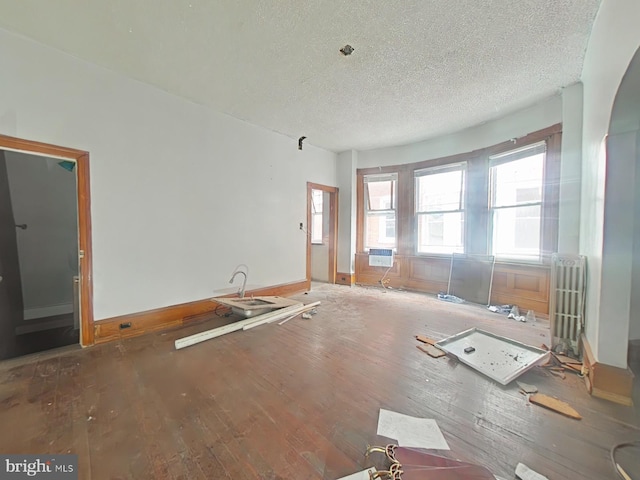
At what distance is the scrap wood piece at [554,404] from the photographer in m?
1.68

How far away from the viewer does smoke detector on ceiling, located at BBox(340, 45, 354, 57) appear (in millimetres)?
2414

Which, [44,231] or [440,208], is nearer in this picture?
[44,231]

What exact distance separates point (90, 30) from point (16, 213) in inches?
129

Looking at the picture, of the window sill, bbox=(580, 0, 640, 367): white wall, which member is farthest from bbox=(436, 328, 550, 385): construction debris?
the window sill

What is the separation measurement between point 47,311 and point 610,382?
6.91 m

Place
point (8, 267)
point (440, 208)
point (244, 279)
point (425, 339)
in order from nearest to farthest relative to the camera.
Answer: point (425, 339), point (8, 267), point (244, 279), point (440, 208)

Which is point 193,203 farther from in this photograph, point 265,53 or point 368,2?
point 368,2

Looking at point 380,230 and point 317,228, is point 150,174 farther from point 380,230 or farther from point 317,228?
point 380,230

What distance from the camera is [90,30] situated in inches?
87.0

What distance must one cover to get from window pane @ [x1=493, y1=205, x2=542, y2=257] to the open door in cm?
736

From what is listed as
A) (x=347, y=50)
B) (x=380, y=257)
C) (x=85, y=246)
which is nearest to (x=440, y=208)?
(x=380, y=257)

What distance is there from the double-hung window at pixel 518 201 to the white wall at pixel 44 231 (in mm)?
6987

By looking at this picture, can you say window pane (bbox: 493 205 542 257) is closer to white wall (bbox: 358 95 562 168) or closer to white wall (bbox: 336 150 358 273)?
white wall (bbox: 358 95 562 168)

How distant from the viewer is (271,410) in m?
1.70
